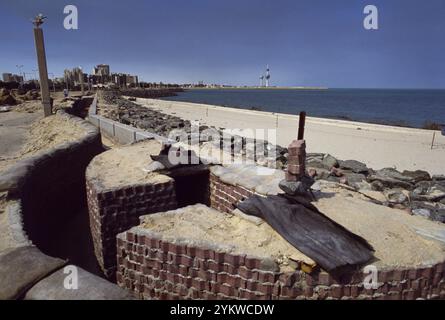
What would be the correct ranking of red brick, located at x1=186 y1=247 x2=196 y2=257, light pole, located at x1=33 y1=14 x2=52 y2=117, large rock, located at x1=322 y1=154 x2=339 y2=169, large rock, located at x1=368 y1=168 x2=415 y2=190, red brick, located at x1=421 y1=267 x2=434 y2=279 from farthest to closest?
light pole, located at x1=33 y1=14 x2=52 y2=117 < large rock, located at x1=322 y1=154 x2=339 y2=169 < large rock, located at x1=368 y1=168 x2=415 y2=190 < red brick, located at x1=186 y1=247 x2=196 y2=257 < red brick, located at x1=421 y1=267 x2=434 y2=279

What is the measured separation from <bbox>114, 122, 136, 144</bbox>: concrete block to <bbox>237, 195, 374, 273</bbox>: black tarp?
7.29 m

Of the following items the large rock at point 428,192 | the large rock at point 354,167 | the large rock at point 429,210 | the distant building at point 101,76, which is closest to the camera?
the large rock at point 429,210

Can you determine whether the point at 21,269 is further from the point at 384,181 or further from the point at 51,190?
the point at 384,181

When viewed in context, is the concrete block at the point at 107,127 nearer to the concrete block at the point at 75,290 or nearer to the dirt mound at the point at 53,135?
the dirt mound at the point at 53,135

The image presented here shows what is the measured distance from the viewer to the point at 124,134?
433 inches

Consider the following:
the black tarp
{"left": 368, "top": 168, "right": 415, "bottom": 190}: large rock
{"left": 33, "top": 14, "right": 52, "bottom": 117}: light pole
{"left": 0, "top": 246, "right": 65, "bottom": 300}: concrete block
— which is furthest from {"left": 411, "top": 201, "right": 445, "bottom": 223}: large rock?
{"left": 33, "top": 14, "right": 52, "bottom": 117}: light pole

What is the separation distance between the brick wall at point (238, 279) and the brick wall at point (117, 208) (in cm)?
116

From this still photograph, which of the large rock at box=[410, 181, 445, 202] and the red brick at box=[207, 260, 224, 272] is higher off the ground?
the red brick at box=[207, 260, 224, 272]

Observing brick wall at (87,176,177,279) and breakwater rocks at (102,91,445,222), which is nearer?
brick wall at (87,176,177,279)

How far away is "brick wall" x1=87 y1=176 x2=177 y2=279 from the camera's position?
4.69 m

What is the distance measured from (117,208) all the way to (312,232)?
3002 mm

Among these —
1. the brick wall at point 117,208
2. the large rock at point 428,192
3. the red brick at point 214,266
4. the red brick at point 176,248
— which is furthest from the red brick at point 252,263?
the large rock at point 428,192

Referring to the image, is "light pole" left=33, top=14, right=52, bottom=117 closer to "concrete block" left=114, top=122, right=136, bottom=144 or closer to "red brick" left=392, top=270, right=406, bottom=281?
"concrete block" left=114, top=122, right=136, bottom=144

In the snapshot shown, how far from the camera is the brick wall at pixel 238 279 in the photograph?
293 cm
